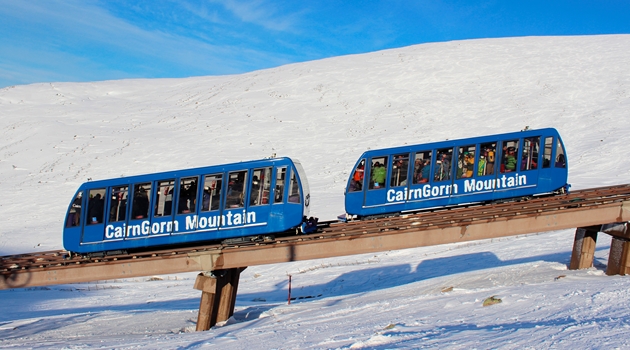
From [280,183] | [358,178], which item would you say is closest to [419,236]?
[358,178]

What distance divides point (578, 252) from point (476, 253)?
20.8 ft

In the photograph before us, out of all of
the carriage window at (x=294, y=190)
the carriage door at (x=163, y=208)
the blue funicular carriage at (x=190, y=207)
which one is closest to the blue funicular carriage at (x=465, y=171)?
the blue funicular carriage at (x=190, y=207)

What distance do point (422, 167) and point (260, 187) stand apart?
5160 millimetres

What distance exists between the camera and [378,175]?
1825 cm

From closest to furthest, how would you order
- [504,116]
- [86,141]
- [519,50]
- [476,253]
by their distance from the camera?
[476,253], [504,116], [86,141], [519,50]

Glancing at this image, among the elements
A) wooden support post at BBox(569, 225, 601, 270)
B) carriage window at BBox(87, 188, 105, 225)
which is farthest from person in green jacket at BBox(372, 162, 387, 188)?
carriage window at BBox(87, 188, 105, 225)

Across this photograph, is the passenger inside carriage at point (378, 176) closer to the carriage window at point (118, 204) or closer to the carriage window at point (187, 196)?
the carriage window at point (187, 196)

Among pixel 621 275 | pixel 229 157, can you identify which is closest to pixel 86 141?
pixel 229 157

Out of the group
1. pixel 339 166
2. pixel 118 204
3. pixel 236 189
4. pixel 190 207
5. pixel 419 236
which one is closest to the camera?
pixel 419 236

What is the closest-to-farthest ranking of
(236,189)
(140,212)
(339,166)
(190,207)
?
(236,189) → (190,207) → (140,212) → (339,166)

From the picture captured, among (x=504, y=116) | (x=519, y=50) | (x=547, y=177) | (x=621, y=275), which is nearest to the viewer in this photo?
(x=621, y=275)

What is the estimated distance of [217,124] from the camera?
172 ft

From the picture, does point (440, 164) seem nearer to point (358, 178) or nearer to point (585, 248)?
point (358, 178)

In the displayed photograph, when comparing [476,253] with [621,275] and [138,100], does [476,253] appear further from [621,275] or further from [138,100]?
[138,100]
